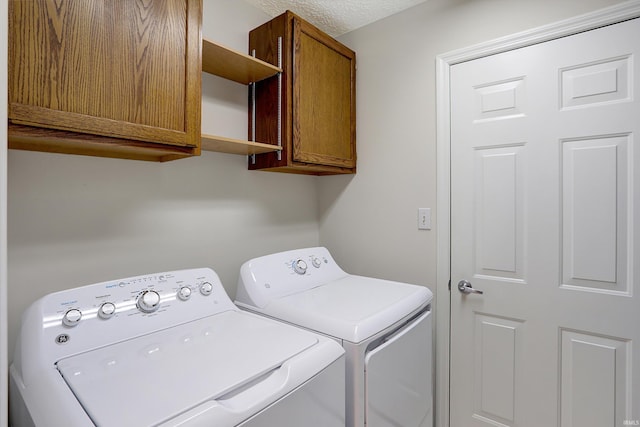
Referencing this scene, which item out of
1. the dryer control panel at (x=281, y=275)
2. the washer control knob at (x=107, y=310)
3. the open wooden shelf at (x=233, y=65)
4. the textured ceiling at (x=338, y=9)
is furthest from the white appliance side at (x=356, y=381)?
the textured ceiling at (x=338, y=9)

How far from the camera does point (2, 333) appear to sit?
553 millimetres

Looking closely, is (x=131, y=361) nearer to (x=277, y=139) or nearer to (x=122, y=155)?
(x=122, y=155)

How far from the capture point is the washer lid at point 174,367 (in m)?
0.70

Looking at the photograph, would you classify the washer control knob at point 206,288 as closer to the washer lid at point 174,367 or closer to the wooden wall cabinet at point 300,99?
the washer lid at point 174,367

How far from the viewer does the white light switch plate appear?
5.96 ft

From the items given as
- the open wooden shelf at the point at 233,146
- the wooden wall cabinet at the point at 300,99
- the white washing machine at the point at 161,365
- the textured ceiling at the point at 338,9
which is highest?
the textured ceiling at the point at 338,9

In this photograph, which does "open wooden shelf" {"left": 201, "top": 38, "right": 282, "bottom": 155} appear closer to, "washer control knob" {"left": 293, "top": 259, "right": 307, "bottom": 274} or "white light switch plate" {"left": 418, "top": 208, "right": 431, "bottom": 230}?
"washer control knob" {"left": 293, "top": 259, "right": 307, "bottom": 274}

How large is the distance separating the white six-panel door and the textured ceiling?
55 cm

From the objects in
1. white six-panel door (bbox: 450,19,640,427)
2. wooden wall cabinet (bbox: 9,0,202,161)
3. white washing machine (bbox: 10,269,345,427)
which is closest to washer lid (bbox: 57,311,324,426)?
white washing machine (bbox: 10,269,345,427)

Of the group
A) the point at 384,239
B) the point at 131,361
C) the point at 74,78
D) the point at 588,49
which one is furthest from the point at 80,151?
the point at 588,49

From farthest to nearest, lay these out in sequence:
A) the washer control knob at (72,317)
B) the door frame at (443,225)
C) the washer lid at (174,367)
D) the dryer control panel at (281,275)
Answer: the door frame at (443,225) < the dryer control panel at (281,275) < the washer control knob at (72,317) < the washer lid at (174,367)

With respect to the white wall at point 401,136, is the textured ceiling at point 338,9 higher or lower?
higher

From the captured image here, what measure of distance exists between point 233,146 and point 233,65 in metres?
0.39

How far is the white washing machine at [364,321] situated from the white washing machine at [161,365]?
0.29ft
